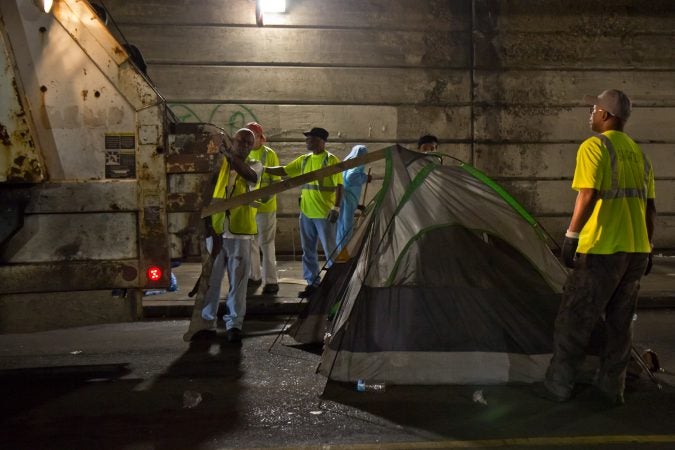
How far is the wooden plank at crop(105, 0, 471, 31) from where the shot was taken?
1054 centimetres

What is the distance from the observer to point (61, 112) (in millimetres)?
4551

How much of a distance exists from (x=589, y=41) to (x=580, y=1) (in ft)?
2.08

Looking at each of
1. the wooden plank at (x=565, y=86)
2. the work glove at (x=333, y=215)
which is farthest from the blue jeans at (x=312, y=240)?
the wooden plank at (x=565, y=86)

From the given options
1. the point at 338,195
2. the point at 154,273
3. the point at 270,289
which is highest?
the point at 338,195

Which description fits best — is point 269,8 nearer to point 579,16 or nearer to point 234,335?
point 579,16

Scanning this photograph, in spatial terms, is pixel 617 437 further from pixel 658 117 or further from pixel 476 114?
pixel 658 117

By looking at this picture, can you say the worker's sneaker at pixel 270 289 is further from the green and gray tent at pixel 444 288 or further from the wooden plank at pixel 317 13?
the wooden plank at pixel 317 13

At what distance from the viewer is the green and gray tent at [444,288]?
4574mm

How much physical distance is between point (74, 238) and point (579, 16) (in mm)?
9203

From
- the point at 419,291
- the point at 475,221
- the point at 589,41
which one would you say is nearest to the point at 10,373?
the point at 419,291

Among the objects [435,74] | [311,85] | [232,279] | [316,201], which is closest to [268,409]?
[232,279]

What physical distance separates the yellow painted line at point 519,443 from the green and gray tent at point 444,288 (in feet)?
2.78

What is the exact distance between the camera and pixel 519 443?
12.0 feet

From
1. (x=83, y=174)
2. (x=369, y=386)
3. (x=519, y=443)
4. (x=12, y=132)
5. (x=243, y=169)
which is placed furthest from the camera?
(x=243, y=169)
